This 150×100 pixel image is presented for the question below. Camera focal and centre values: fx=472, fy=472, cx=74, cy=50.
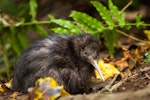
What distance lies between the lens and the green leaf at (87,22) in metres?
7.14

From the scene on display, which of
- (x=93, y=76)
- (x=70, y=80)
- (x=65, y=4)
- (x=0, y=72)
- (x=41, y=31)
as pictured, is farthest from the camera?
(x=65, y=4)

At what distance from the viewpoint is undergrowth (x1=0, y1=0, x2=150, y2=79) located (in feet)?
23.6

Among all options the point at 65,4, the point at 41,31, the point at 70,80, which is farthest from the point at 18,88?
the point at 65,4

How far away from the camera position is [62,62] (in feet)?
20.2

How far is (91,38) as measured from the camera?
621cm

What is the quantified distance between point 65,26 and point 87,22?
0.35m

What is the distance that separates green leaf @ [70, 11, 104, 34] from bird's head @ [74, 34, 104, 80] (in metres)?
0.91

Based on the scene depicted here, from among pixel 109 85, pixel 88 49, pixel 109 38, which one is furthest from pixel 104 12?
pixel 109 85

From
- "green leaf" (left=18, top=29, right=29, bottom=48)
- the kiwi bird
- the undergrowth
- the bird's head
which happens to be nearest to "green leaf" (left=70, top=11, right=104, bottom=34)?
the undergrowth

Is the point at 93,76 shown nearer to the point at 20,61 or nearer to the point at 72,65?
the point at 72,65

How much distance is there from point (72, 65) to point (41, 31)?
233cm

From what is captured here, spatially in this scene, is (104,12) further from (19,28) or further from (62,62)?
(19,28)

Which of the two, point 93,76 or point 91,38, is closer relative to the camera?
point 91,38

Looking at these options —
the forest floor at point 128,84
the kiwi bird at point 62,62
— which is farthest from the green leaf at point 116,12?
the kiwi bird at point 62,62
